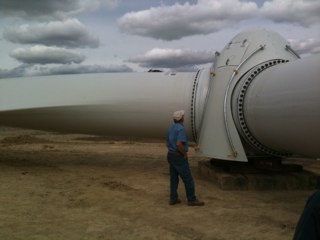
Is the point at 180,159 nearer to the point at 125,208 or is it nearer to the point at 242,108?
the point at 125,208

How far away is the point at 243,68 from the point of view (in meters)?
6.25

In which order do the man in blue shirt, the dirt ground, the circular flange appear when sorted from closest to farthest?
1. the dirt ground
2. the man in blue shirt
3. the circular flange

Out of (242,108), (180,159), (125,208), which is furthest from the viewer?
(242,108)

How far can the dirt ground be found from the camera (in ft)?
14.0

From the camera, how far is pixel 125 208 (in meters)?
5.21

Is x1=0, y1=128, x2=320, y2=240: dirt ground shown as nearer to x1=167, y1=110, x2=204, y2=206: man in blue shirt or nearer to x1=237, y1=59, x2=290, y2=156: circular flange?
x1=167, y1=110, x2=204, y2=206: man in blue shirt

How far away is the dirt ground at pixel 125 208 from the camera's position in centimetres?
427

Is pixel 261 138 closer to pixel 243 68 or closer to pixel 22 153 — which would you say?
pixel 243 68

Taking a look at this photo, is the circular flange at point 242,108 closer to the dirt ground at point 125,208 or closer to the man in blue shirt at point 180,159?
the dirt ground at point 125,208

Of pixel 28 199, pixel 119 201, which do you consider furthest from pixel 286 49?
pixel 28 199

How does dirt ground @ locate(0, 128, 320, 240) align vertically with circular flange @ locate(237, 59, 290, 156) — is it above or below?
below

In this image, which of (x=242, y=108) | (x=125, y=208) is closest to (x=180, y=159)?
(x=125, y=208)

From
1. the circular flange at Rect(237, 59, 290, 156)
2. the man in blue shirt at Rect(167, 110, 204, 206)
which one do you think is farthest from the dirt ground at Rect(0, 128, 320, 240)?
the circular flange at Rect(237, 59, 290, 156)

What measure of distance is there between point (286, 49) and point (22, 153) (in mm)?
6733
